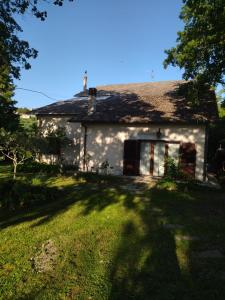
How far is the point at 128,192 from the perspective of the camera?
11070 millimetres

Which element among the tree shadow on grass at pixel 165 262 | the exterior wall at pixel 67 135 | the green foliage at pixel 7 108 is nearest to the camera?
the tree shadow on grass at pixel 165 262

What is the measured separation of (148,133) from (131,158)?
A: 67.1 inches

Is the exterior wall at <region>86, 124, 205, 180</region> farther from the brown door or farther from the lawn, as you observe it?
the lawn

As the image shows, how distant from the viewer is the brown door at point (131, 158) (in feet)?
53.1

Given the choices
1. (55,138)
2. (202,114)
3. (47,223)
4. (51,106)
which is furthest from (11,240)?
(51,106)

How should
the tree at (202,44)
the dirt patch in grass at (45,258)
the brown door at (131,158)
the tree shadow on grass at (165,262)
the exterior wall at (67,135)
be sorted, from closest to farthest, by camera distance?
the tree shadow on grass at (165,262), the dirt patch in grass at (45,258), the tree at (202,44), the brown door at (131,158), the exterior wall at (67,135)

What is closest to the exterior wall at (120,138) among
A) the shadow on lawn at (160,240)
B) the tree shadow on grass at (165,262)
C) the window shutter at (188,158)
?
the window shutter at (188,158)

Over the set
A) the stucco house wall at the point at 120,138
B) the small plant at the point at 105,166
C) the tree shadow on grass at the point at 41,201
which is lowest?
the tree shadow on grass at the point at 41,201

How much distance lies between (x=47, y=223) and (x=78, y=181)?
6434 millimetres

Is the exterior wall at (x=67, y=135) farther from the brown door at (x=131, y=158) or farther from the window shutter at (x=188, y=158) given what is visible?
the window shutter at (x=188, y=158)

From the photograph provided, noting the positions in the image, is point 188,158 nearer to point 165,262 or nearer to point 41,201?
point 41,201

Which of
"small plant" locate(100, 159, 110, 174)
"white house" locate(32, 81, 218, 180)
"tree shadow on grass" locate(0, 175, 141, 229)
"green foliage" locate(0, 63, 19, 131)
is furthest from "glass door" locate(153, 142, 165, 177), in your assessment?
"green foliage" locate(0, 63, 19, 131)

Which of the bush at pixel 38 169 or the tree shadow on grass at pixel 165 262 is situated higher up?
the bush at pixel 38 169

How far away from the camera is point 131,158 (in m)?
16.3
